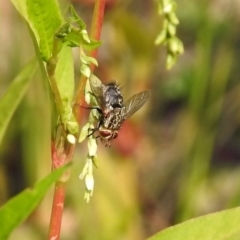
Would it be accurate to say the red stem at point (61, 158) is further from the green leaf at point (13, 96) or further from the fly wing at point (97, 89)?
the green leaf at point (13, 96)

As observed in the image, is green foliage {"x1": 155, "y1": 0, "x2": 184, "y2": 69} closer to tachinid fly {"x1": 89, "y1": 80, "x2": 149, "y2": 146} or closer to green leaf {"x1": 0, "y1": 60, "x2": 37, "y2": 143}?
tachinid fly {"x1": 89, "y1": 80, "x2": 149, "y2": 146}

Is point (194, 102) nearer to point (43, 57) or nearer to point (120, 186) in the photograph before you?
point (120, 186)

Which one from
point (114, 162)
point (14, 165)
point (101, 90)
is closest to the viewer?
point (101, 90)

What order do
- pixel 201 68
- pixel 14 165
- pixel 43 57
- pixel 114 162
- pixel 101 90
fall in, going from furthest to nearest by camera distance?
pixel 14 165, pixel 114 162, pixel 201 68, pixel 101 90, pixel 43 57

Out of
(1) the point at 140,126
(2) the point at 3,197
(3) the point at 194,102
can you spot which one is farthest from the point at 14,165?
(3) the point at 194,102

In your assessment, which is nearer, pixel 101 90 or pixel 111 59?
pixel 101 90

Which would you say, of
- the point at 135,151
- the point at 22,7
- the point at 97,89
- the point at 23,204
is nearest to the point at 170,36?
the point at 97,89
